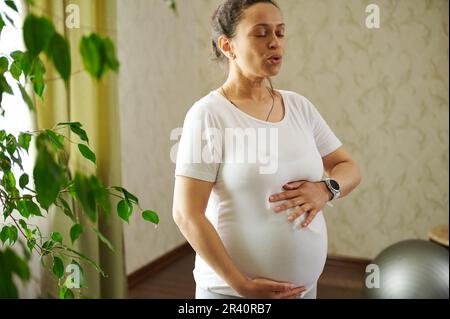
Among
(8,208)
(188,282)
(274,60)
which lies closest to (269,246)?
(274,60)

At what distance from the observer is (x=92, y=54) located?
432mm

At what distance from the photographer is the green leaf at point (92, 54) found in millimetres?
432

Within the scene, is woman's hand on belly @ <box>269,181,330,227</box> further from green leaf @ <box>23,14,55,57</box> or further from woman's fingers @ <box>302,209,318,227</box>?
green leaf @ <box>23,14,55,57</box>

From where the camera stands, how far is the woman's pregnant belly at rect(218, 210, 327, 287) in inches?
39.8

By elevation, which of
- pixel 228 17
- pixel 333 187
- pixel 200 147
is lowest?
pixel 333 187

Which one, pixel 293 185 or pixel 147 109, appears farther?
pixel 147 109

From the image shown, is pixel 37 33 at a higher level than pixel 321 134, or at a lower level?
higher

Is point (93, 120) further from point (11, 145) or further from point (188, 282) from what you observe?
point (11, 145)

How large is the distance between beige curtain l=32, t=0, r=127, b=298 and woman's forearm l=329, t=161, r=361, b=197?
924 mm

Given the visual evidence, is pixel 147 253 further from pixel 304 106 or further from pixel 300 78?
pixel 304 106

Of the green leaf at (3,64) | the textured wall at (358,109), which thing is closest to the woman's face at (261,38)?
the green leaf at (3,64)

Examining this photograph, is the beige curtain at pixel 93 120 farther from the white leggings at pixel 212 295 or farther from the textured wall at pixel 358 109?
the white leggings at pixel 212 295

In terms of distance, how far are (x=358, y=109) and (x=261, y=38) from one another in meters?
1.76

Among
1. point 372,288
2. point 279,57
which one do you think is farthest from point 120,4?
point 372,288
